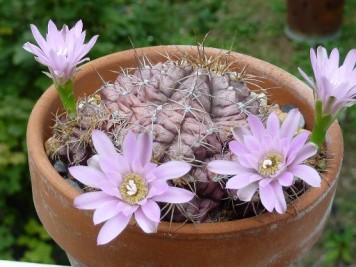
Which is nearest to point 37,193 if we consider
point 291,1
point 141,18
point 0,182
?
point 0,182

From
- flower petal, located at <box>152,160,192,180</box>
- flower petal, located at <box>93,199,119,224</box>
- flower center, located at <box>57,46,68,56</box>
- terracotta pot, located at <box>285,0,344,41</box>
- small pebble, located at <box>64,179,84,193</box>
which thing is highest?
flower center, located at <box>57,46,68,56</box>

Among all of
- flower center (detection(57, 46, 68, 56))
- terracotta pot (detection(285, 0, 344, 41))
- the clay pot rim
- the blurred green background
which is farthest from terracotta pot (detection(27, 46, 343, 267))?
terracotta pot (detection(285, 0, 344, 41))

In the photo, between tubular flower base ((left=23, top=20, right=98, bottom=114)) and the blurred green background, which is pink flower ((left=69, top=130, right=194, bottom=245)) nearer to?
tubular flower base ((left=23, top=20, right=98, bottom=114))

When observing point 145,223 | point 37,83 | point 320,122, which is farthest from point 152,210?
point 37,83

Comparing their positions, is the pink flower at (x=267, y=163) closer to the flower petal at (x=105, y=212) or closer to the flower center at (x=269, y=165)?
the flower center at (x=269, y=165)

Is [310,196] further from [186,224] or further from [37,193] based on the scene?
[37,193]

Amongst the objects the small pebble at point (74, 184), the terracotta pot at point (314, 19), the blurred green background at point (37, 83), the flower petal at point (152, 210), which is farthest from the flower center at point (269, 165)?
the terracotta pot at point (314, 19)

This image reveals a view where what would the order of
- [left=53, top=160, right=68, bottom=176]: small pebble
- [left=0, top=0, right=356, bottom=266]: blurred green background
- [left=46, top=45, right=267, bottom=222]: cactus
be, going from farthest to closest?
[left=0, top=0, right=356, bottom=266]: blurred green background, [left=53, top=160, right=68, bottom=176]: small pebble, [left=46, top=45, right=267, bottom=222]: cactus

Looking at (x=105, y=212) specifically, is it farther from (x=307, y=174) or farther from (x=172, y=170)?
(x=307, y=174)
